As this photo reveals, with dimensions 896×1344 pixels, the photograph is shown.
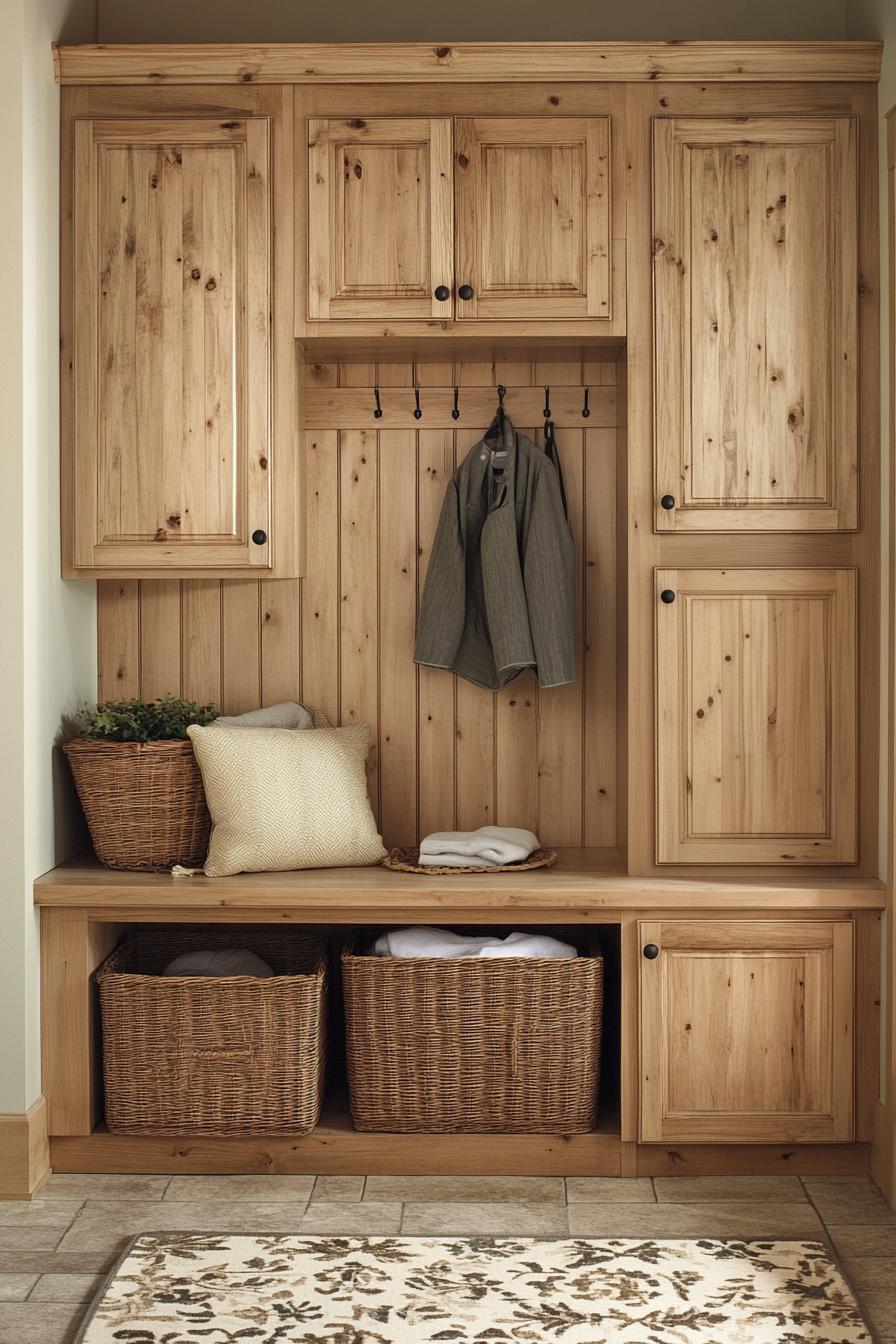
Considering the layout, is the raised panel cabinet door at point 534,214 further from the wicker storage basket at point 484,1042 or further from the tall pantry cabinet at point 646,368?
the wicker storage basket at point 484,1042

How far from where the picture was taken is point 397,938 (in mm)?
2727

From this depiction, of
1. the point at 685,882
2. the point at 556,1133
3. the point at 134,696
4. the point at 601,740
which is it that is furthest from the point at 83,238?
the point at 556,1133

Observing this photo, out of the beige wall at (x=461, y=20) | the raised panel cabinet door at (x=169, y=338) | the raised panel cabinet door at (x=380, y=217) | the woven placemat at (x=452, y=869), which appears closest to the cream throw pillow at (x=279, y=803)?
the woven placemat at (x=452, y=869)

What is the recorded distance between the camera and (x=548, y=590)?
2.88 meters

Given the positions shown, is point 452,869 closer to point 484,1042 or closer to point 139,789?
point 484,1042

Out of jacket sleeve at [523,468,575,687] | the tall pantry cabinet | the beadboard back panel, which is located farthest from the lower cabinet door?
jacket sleeve at [523,468,575,687]

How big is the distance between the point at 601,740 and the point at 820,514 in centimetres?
77

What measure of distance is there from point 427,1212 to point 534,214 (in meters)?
2.08

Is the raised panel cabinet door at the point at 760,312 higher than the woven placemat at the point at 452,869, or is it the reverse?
the raised panel cabinet door at the point at 760,312

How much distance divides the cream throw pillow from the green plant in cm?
11

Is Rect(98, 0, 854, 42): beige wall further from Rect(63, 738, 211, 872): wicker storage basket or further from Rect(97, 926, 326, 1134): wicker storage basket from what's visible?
Rect(97, 926, 326, 1134): wicker storage basket

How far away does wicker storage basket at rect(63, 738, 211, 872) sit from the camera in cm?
271

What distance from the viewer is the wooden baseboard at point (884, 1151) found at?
99.4 inches

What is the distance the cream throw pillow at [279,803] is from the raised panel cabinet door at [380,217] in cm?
94
